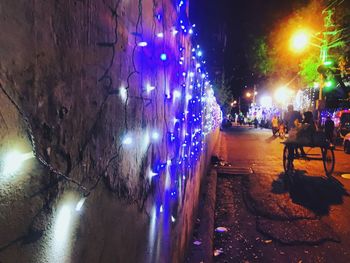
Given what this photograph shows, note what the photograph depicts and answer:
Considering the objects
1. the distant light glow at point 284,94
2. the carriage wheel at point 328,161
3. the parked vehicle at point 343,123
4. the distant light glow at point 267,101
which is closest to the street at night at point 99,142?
the carriage wheel at point 328,161

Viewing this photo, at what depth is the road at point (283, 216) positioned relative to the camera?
581cm

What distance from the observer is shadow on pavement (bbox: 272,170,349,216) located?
324 inches

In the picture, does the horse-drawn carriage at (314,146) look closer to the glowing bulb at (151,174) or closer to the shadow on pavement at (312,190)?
the shadow on pavement at (312,190)

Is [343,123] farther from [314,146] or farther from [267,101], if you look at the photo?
[267,101]

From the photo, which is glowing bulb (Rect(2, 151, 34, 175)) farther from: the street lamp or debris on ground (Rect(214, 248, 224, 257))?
the street lamp

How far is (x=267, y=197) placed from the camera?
894 centimetres

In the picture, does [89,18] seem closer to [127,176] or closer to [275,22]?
[127,176]

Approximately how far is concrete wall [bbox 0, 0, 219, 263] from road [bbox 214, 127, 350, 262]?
3.69 meters

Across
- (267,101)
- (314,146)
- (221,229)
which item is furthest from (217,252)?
(267,101)

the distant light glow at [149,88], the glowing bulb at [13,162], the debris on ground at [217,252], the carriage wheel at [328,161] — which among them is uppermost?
the distant light glow at [149,88]

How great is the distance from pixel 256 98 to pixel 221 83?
38384 mm

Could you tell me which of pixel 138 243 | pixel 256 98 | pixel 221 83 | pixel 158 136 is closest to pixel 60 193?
pixel 138 243

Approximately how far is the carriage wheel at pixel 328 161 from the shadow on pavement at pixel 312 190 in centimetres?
30

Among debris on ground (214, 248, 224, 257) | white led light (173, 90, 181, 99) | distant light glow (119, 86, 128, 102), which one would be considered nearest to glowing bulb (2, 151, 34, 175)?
distant light glow (119, 86, 128, 102)
